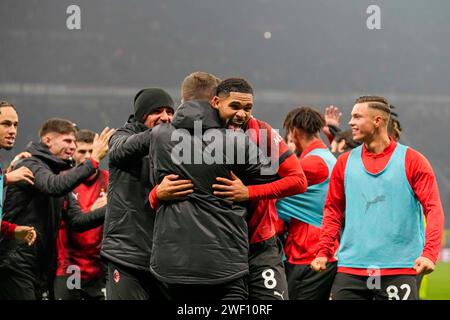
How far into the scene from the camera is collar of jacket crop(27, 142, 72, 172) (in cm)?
493

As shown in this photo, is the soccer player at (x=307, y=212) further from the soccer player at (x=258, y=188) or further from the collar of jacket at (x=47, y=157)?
the collar of jacket at (x=47, y=157)

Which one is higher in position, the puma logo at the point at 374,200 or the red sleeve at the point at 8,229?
the puma logo at the point at 374,200

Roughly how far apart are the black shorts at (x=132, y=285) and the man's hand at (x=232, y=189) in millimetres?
754

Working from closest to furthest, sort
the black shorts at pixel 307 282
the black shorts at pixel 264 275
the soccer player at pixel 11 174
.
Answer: the black shorts at pixel 264 275, the soccer player at pixel 11 174, the black shorts at pixel 307 282

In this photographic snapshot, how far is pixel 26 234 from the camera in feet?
14.6

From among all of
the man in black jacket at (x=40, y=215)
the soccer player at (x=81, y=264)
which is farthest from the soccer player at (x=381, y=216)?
the soccer player at (x=81, y=264)

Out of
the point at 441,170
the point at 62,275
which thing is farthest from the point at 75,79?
the point at 62,275

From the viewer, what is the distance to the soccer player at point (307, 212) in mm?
4977

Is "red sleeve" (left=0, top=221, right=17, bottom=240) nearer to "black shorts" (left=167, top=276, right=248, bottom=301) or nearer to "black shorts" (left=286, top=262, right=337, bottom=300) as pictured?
"black shorts" (left=167, top=276, right=248, bottom=301)

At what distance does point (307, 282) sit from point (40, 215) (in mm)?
2049

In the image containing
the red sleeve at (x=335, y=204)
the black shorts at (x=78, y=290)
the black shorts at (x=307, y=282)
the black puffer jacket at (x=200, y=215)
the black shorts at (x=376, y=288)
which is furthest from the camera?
the black shorts at (x=78, y=290)

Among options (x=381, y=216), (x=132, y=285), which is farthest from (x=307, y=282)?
(x=132, y=285)

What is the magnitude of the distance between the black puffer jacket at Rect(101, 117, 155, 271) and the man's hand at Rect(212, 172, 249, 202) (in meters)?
0.62

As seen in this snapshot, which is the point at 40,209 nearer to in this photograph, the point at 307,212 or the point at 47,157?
the point at 47,157
